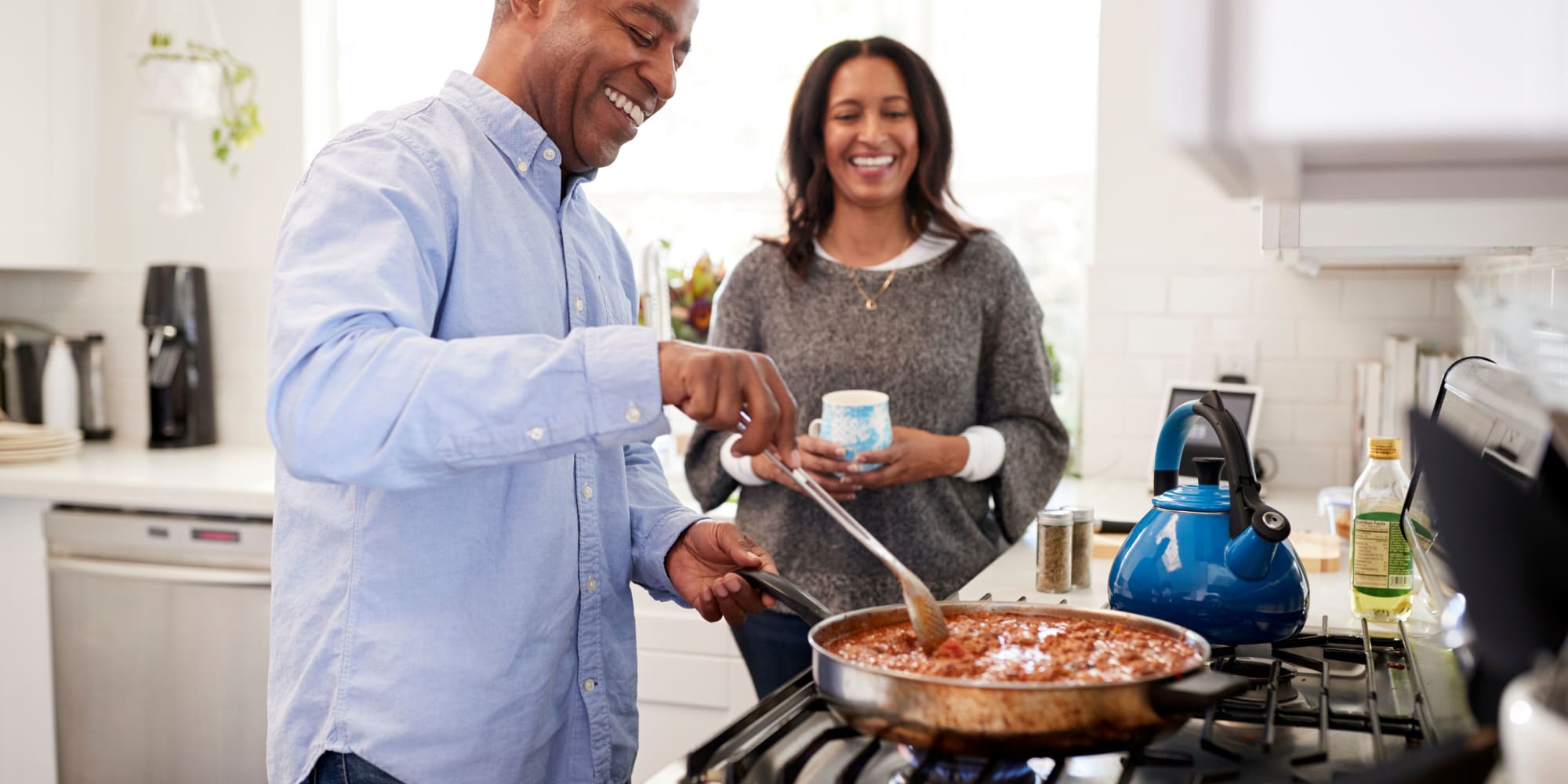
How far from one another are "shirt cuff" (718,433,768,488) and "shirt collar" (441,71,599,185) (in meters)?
0.89

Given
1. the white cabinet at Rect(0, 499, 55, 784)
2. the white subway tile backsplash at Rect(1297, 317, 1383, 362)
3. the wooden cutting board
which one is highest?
the white subway tile backsplash at Rect(1297, 317, 1383, 362)

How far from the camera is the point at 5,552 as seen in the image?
3068 mm

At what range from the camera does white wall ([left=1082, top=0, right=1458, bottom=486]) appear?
2943mm

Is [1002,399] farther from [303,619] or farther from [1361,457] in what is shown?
[303,619]

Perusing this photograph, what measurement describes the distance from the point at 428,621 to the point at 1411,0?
3.36ft

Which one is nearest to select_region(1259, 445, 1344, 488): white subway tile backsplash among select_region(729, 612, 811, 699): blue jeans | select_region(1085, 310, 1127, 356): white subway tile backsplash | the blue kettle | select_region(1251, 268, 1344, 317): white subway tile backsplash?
select_region(1251, 268, 1344, 317): white subway tile backsplash

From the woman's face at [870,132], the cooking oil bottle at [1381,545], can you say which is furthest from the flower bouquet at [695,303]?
→ the cooking oil bottle at [1381,545]

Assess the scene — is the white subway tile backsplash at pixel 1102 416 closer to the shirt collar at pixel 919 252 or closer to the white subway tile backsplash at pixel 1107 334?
the white subway tile backsplash at pixel 1107 334

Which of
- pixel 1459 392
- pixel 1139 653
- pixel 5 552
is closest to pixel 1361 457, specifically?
pixel 1459 392

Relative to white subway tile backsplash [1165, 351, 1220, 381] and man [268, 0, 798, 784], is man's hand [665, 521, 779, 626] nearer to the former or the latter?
man [268, 0, 798, 784]

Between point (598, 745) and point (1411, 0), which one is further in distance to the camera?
point (598, 745)

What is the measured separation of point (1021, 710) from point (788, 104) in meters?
2.64

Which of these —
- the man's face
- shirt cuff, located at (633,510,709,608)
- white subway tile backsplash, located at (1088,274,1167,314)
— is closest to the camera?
the man's face

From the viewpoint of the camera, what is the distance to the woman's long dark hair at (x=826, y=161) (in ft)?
7.58
